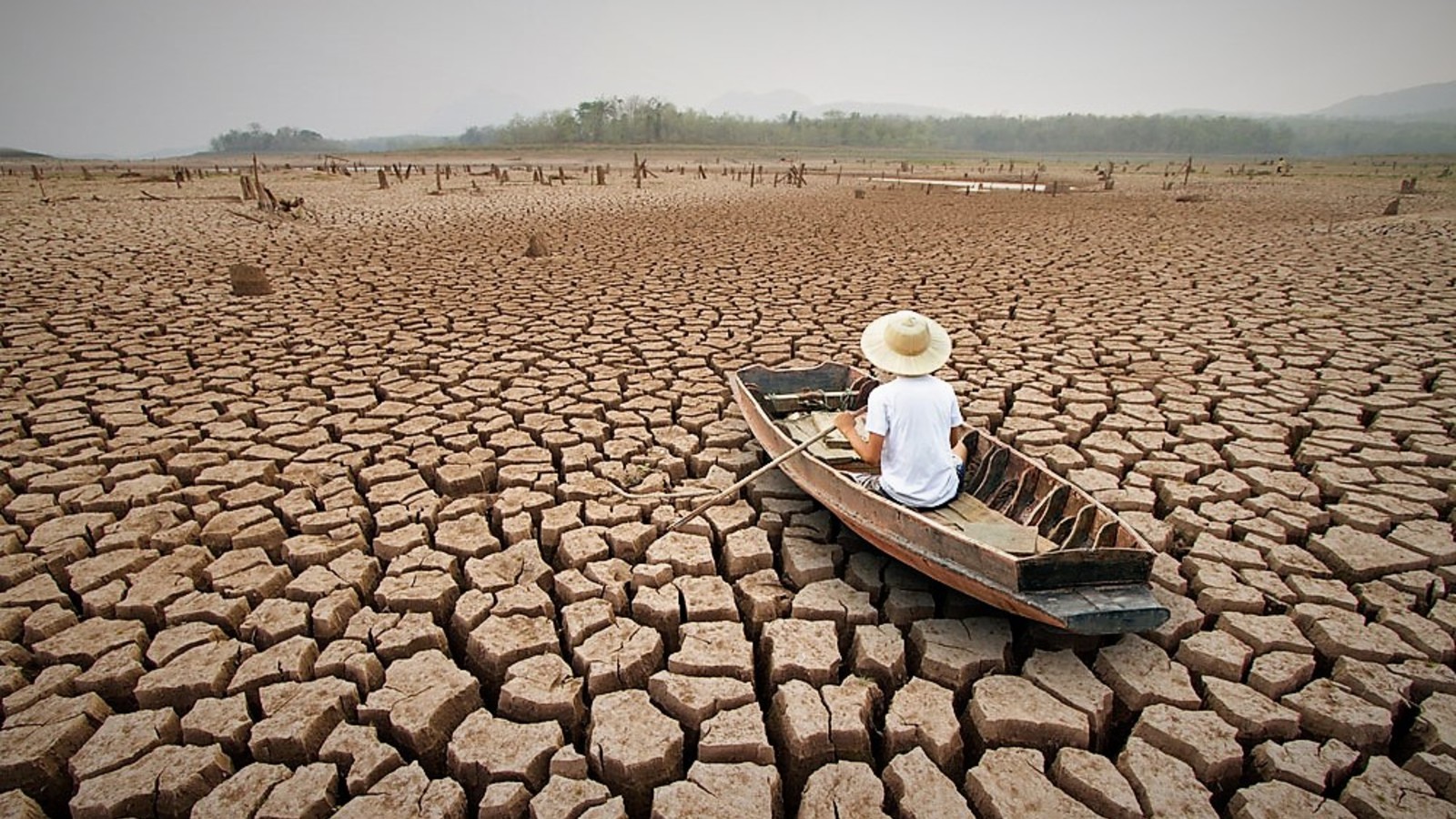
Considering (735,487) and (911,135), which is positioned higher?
(911,135)

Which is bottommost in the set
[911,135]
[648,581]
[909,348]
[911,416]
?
[648,581]

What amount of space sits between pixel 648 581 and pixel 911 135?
108m

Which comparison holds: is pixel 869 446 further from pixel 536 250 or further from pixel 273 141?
pixel 273 141

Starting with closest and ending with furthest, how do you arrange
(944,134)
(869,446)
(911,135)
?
(869,446) → (911,135) → (944,134)

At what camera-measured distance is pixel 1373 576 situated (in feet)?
9.95

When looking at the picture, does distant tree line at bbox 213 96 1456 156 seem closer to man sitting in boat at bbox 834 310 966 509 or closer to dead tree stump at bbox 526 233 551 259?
dead tree stump at bbox 526 233 551 259

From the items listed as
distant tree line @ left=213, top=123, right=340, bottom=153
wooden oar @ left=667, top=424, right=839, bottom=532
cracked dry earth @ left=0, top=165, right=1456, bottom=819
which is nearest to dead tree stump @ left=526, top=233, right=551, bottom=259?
cracked dry earth @ left=0, top=165, right=1456, bottom=819

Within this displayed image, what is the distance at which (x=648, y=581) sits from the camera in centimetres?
299

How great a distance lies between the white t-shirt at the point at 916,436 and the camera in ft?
9.79

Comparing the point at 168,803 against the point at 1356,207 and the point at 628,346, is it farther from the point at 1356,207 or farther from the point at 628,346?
the point at 1356,207

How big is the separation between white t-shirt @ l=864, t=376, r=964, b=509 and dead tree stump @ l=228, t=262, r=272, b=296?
7.16 meters

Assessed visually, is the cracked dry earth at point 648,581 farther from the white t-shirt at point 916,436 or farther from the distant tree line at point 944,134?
the distant tree line at point 944,134

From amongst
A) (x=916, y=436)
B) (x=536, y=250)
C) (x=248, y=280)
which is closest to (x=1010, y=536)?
(x=916, y=436)

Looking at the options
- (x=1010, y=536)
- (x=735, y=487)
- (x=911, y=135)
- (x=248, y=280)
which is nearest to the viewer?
(x=1010, y=536)
